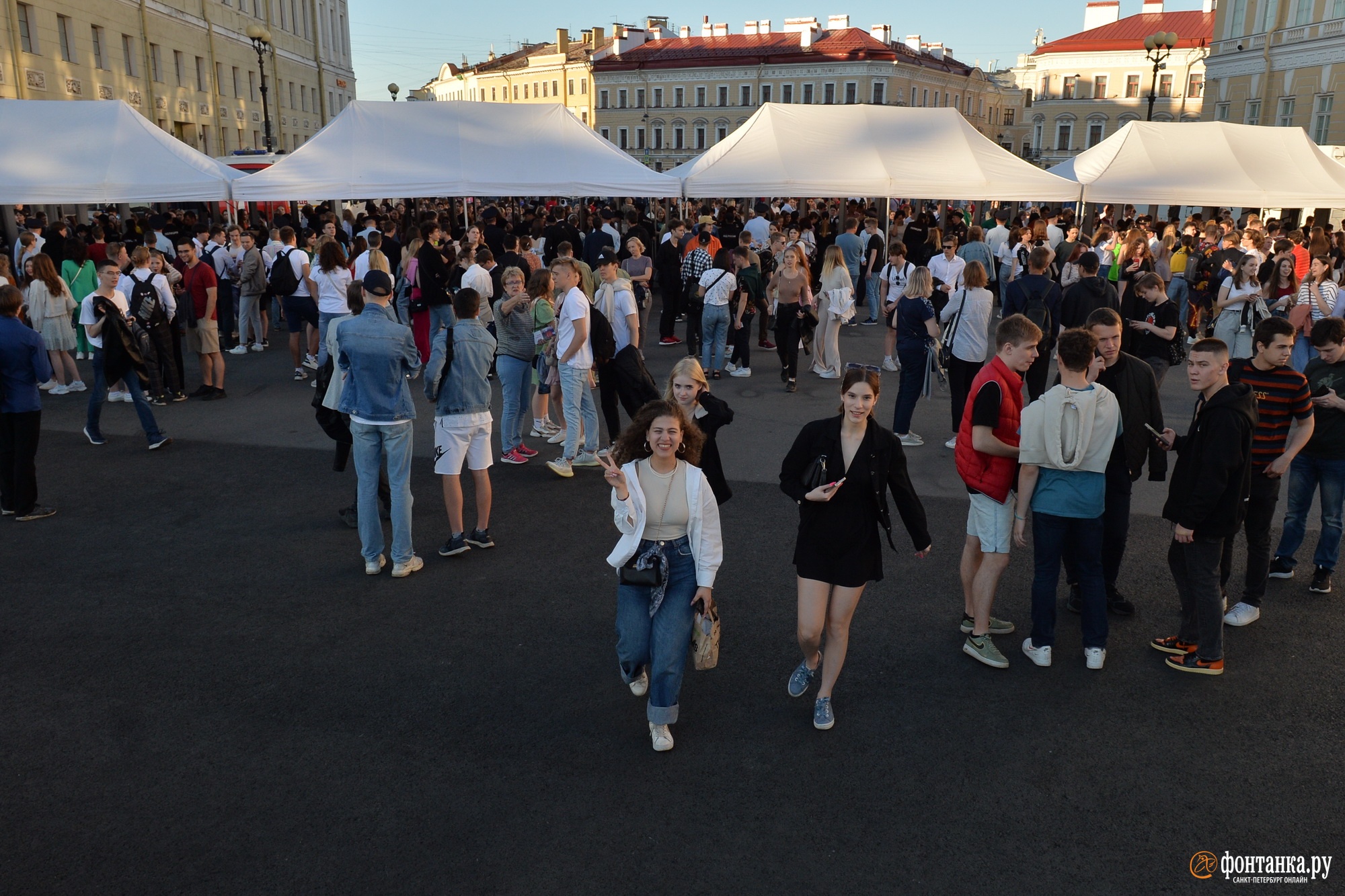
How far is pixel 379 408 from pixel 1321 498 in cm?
602

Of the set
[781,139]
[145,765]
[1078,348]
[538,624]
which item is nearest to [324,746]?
[145,765]

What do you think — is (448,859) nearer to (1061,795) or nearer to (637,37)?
(1061,795)

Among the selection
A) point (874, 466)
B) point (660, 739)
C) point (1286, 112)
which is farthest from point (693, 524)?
point (1286, 112)

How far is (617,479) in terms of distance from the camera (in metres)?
4.09

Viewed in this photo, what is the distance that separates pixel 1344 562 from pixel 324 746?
671cm

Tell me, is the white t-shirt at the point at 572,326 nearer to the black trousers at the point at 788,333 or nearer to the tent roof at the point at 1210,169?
the black trousers at the point at 788,333

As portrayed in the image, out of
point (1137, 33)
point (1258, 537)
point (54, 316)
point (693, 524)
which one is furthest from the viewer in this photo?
point (1137, 33)

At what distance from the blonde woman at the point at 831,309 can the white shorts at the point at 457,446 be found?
6.70 meters

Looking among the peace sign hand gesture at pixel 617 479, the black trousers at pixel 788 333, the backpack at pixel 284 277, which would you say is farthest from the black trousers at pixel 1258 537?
the backpack at pixel 284 277

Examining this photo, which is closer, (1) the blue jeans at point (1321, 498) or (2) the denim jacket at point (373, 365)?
(1) the blue jeans at point (1321, 498)

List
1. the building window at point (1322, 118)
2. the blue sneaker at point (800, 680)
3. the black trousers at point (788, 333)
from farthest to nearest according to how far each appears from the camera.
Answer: the building window at point (1322, 118)
the black trousers at point (788, 333)
the blue sneaker at point (800, 680)

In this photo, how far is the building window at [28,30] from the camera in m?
25.2

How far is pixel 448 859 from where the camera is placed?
143 inches

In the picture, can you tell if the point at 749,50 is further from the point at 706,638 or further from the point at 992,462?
the point at 706,638
